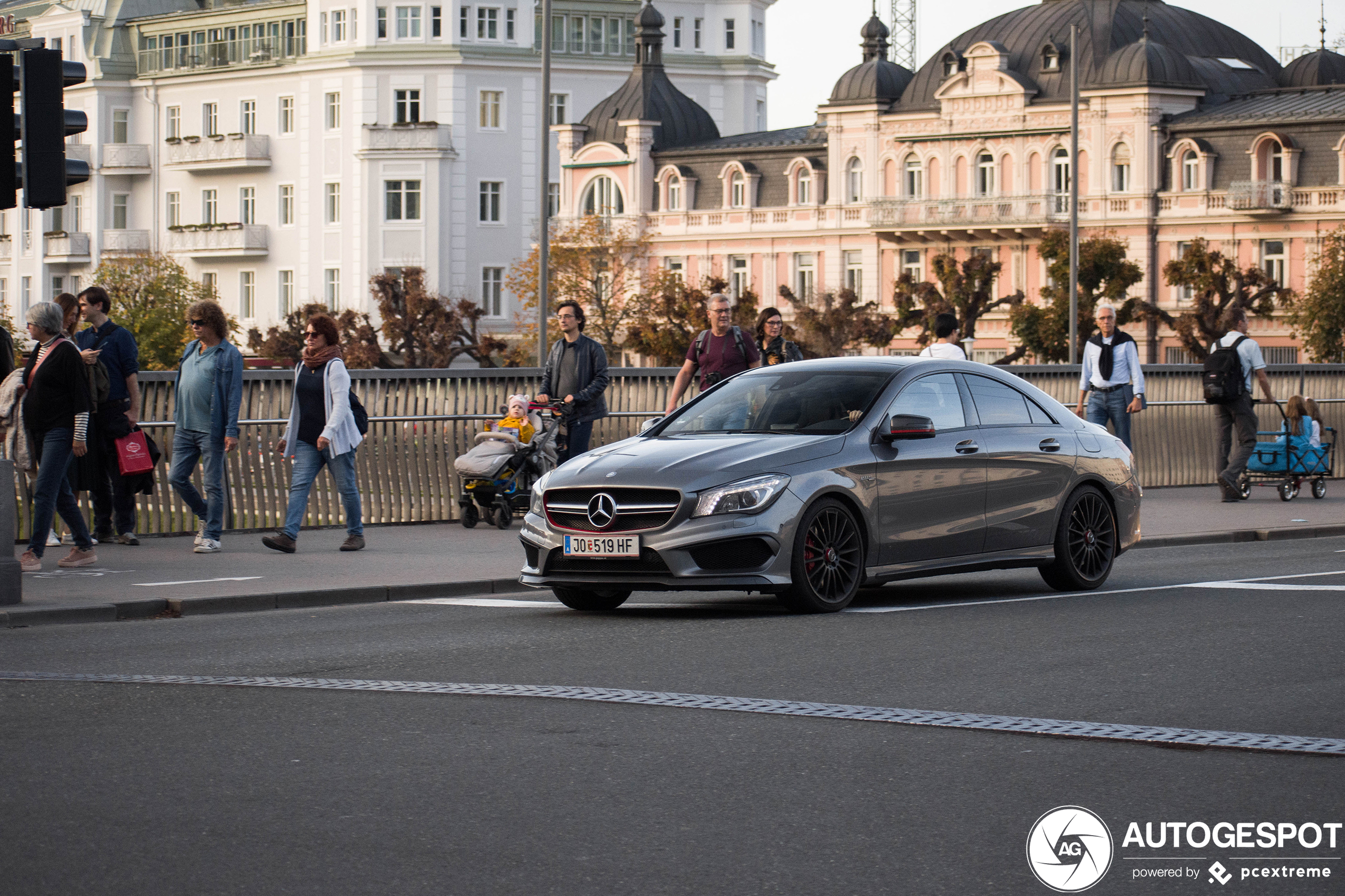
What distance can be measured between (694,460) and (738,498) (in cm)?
37

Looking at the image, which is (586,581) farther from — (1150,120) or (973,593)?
(1150,120)

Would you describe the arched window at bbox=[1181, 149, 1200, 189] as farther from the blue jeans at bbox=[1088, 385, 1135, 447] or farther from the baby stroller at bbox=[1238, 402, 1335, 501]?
the blue jeans at bbox=[1088, 385, 1135, 447]

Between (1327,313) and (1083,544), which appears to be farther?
(1327,313)

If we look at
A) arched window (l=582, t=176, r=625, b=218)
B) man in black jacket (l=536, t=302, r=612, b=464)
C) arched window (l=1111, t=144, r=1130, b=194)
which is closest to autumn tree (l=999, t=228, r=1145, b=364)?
Answer: arched window (l=1111, t=144, r=1130, b=194)

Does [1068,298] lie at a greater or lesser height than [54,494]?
greater

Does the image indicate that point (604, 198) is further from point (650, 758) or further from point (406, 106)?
point (650, 758)

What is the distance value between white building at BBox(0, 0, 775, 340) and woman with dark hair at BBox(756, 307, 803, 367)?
79.3m

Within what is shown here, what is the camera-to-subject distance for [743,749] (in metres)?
7.94

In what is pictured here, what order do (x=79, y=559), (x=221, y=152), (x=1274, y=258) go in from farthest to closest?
1. (x=221, y=152)
2. (x=1274, y=258)
3. (x=79, y=559)

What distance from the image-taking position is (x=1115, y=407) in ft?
72.3

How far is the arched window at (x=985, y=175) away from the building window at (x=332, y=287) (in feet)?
99.5

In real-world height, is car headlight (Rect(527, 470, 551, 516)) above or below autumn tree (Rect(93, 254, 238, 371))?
below

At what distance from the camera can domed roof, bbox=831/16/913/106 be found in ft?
304

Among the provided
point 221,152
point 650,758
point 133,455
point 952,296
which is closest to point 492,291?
point 221,152
